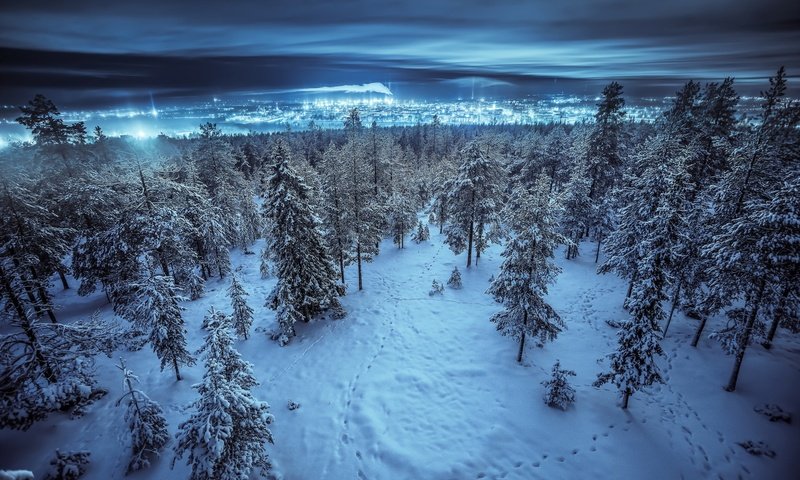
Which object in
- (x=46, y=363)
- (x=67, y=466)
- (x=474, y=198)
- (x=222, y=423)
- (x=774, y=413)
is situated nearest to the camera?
(x=222, y=423)

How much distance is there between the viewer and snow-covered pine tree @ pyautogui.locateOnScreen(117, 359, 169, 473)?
12492 mm

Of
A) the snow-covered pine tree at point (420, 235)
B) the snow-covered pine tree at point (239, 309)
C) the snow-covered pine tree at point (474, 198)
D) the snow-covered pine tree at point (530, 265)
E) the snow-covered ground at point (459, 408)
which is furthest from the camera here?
the snow-covered pine tree at point (420, 235)

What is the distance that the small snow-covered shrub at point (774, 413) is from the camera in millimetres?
14844

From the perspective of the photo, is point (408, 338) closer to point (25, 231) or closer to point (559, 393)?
point (559, 393)

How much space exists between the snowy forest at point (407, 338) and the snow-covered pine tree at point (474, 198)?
0.25 m

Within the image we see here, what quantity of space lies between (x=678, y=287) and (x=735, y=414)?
6965 mm

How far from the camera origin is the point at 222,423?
31.3 ft

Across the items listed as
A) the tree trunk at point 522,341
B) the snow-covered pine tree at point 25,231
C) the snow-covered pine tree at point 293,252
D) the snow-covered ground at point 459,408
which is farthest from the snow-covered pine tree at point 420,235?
the snow-covered pine tree at point 25,231

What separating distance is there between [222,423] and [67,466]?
8.38 metres

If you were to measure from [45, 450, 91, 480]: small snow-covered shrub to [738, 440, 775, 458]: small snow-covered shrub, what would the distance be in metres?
27.0

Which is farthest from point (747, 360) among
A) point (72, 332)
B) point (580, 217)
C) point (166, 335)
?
point (72, 332)

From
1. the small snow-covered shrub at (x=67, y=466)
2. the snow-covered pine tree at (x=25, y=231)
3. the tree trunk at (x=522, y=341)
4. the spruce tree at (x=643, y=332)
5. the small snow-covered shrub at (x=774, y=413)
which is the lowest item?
the small snow-covered shrub at (x=774, y=413)

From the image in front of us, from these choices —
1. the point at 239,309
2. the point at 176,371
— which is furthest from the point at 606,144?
the point at 176,371

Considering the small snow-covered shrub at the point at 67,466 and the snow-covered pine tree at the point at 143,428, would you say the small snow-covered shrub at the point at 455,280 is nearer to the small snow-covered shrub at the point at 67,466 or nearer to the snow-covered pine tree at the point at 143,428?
the snow-covered pine tree at the point at 143,428
